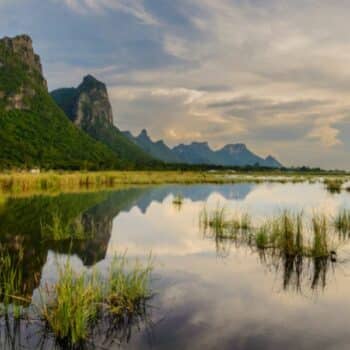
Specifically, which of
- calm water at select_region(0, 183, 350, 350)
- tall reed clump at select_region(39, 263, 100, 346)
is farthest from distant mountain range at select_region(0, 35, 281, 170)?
tall reed clump at select_region(39, 263, 100, 346)

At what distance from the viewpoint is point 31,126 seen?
117m

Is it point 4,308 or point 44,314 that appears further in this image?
point 4,308

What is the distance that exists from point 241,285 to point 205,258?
3059 millimetres

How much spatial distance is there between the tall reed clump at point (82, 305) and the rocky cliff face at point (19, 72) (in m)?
123

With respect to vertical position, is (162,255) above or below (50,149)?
below

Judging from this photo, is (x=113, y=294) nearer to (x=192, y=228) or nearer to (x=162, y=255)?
(x=162, y=255)

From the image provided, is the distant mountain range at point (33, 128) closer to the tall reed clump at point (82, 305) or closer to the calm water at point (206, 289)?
the calm water at point (206, 289)

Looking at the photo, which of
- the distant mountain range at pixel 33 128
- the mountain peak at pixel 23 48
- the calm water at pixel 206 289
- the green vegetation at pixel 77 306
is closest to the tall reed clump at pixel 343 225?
the calm water at pixel 206 289

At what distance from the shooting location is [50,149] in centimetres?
10681

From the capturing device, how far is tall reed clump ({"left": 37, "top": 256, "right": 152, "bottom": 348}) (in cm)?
670

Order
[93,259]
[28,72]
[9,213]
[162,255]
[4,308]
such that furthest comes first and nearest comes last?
1. [28,72]
2. [9,213]
3. [162,255]
4. [93,259]
5. [4,308]

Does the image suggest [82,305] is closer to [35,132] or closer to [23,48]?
[35,132]

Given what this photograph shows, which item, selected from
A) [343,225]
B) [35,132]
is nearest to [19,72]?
[35,132]

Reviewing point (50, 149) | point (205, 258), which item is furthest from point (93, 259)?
point (50, 149)
